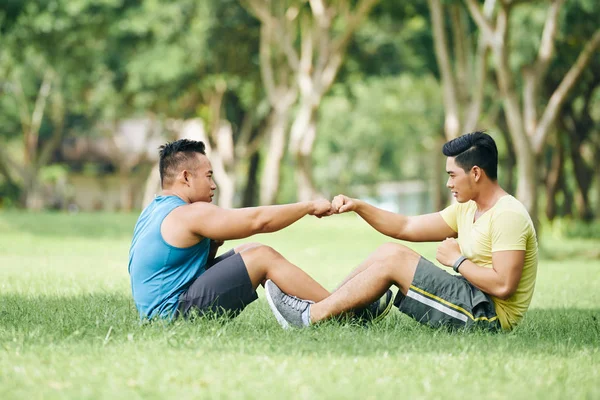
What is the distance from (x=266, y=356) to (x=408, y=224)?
237 centimetres

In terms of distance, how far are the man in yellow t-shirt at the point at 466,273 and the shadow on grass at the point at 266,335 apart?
0.16 m

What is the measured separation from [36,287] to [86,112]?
38.2 meters

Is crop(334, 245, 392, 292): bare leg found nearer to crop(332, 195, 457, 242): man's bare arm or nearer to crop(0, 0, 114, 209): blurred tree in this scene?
crop(332, 195, 457, 242): man's bare arm

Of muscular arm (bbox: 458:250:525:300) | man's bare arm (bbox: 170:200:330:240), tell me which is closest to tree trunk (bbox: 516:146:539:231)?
muscular arm (bbox: 458:250:525:300)

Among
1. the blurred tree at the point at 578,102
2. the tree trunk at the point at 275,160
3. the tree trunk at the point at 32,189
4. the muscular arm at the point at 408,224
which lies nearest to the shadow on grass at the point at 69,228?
the tree trunk at the point at 275,160

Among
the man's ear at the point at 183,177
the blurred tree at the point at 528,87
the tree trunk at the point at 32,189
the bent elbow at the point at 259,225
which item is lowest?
the tree trunk at the point at 32,189

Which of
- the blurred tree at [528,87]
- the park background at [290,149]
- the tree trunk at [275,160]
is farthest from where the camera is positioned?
the tree trunk at [275,160]

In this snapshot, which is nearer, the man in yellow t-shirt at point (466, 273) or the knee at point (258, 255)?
the man in yellow t-shirt at point (466, 273)

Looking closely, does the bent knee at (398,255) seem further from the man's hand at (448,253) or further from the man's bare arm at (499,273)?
the man's bare arm at (499,273)

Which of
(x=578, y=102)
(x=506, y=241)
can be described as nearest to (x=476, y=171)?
(x=506, y=241)

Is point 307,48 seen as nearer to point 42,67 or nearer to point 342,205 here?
point 42,67

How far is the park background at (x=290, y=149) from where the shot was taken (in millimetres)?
5156

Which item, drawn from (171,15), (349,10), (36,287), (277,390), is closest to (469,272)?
(277,390)

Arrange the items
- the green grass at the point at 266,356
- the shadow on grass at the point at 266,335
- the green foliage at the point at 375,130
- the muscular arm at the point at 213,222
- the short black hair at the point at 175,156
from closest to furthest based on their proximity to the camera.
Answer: the green grass at the point at 266,356, the shadow on grass at the point at 266,335, the muscular arm at the point at 213,222, the short black hair at the point at 175,156, the green foliage at the point at 375,130
